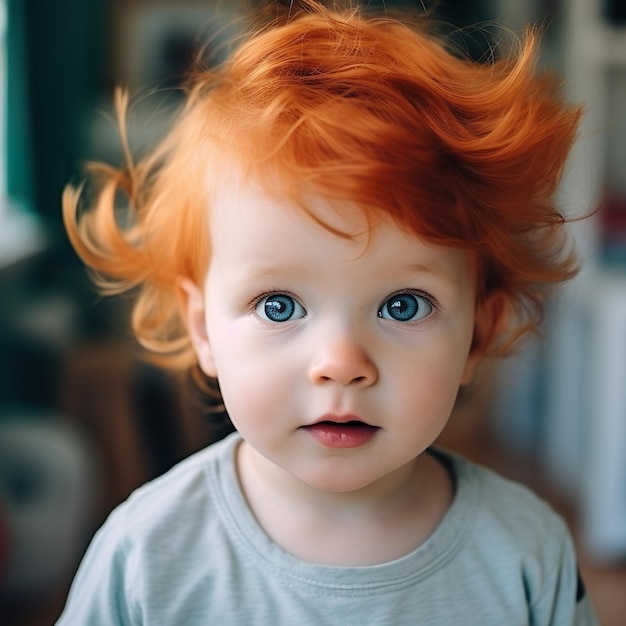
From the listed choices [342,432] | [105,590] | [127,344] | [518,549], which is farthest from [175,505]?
[127,344]

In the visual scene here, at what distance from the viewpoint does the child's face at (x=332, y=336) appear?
67 cm

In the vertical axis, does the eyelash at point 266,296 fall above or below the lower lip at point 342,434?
above

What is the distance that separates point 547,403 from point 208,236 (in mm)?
2355

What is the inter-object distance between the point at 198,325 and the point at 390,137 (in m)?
0.28

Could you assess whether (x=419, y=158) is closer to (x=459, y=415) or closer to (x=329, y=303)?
(x=329, y=303)

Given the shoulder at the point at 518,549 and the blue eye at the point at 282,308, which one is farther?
the shoulder at the point at 518,549

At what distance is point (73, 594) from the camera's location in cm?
81

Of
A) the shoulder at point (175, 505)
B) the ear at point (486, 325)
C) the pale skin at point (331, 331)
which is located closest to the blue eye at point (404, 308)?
the pale skin at point (331, 331)

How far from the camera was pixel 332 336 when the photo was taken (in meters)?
0.67

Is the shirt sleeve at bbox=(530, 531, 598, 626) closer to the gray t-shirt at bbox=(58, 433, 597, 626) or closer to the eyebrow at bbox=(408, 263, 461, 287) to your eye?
the gray t-shirt at bbox=(58, 433, 597, 626)

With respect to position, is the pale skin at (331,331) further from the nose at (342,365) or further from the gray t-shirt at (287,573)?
the gray t-shirt at (287,573)

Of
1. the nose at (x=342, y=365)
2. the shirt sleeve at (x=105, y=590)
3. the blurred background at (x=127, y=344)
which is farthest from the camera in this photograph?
the blurred background at (x=127, y=344)

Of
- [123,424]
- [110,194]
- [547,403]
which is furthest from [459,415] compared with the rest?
[110,194]

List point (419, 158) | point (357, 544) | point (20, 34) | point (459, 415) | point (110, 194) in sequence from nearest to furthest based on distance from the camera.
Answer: point (419, 158), point (357, 544), point (110, 194), point (20, 34), point (459, 415)
